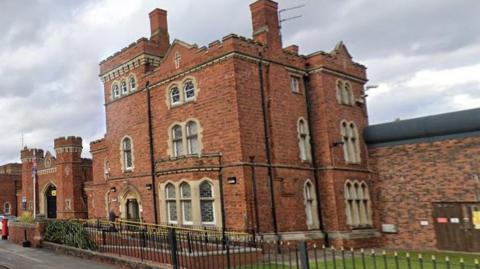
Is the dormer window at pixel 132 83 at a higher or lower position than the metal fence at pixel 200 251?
higher

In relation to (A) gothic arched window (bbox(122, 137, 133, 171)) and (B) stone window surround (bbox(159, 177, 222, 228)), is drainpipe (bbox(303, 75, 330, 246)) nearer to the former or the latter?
(B) stone window surround (bbox(159, 177, 222, 228))

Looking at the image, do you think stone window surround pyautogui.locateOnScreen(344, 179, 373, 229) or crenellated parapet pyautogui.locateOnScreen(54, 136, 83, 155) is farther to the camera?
crenellated parapet pyautogui.locateOnScreen(54, 136, 83, 155)

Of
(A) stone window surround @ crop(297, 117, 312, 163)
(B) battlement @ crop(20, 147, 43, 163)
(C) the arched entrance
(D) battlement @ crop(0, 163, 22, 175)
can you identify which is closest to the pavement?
(A) stone window surround @ crop(297, 117, 312, 163)

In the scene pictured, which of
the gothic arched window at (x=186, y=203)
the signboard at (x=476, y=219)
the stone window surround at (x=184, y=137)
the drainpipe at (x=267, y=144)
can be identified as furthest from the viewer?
the signboard at (x=476, y=219)

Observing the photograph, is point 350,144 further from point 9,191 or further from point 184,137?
point 9,191

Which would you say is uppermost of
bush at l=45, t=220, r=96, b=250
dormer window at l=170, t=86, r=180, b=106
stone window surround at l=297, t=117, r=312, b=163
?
dormer window at l=170, t=86, r=180, b=106

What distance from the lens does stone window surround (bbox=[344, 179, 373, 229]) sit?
2294cm

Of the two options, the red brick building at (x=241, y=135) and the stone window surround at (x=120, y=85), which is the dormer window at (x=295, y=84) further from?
the stone window surround at (x=120, y=85)

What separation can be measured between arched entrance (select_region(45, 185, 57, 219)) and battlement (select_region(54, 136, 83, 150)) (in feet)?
22.5

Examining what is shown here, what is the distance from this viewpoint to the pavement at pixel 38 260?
15516 millimetres

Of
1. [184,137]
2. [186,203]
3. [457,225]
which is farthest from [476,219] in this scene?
[184,137]

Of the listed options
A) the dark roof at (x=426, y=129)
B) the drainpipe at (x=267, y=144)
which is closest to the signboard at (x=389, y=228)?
the dark roof at (x=426, y=129)

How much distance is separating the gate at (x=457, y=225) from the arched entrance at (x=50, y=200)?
38.1 metres

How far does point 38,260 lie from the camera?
17.1 m
